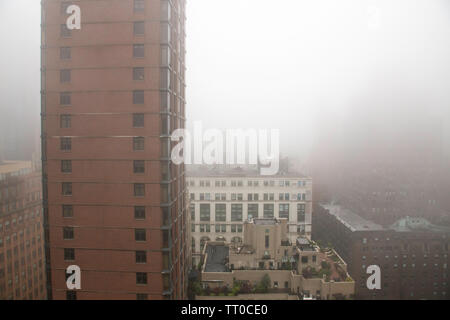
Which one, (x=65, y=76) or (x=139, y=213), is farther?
(x=139, y=213)

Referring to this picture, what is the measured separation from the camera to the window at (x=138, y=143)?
23.2 ft

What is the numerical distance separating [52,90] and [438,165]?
704 inches

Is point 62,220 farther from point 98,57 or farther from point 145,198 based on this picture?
point 98,57

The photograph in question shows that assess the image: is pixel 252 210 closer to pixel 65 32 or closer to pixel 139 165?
pixel 139 165

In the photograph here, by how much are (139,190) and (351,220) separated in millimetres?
15615

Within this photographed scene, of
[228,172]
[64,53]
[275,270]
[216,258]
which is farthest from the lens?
[228,172]

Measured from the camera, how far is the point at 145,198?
23.6 feet

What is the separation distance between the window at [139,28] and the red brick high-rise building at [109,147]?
0.08 ft

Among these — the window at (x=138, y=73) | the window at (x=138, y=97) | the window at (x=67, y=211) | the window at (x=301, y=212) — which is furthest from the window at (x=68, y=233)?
the window at (x=301, y=212)

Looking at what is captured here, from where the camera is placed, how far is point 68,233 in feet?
24.2

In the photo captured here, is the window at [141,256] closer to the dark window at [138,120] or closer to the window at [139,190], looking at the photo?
the window at [139,190]

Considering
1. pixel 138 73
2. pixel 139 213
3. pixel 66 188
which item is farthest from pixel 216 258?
pixel 138 73

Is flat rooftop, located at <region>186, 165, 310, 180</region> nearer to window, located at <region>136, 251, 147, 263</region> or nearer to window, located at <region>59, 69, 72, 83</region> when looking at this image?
window, located at <region>136, 251, 147, 263</region>
